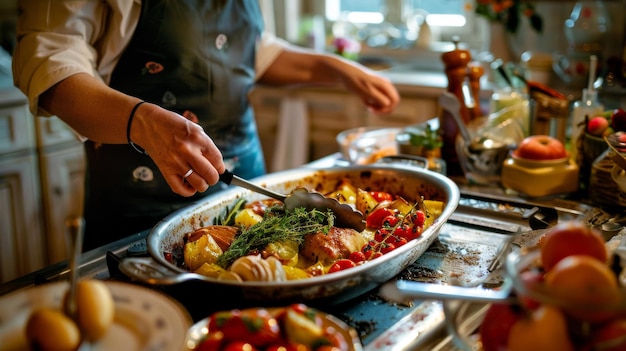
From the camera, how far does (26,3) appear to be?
1.38 m

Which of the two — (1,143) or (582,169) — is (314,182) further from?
(1,143)

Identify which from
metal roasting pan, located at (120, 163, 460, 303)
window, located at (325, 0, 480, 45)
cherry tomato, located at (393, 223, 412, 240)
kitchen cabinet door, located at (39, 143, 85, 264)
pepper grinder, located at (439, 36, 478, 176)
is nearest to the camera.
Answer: metal roasting pan, located at (120, 163, 460, 303)

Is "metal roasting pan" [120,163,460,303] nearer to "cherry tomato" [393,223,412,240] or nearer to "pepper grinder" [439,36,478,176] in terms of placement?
"cherry tomato" [393,223,412,240]

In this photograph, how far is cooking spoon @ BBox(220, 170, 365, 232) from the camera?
121 cm

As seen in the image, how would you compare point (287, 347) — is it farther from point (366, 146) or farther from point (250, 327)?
point (366, 146)

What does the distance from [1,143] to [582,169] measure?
2.05m

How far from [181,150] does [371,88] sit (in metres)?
0.81

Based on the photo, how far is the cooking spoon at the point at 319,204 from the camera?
1212mm

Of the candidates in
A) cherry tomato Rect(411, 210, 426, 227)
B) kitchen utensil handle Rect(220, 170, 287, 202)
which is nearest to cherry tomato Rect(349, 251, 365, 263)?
cherry tomato Rect(411, 210, 426, 227)

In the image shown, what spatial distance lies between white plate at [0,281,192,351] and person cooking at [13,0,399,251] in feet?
1.21

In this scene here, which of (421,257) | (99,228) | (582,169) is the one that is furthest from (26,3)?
(582,169)

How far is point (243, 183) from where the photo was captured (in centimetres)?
125

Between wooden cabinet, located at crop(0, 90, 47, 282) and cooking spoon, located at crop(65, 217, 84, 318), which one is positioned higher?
cooking spoon, located at crop(65, 217, 84, 318)

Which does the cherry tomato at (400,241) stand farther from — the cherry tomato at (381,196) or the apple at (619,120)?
the apple at (619,120)
